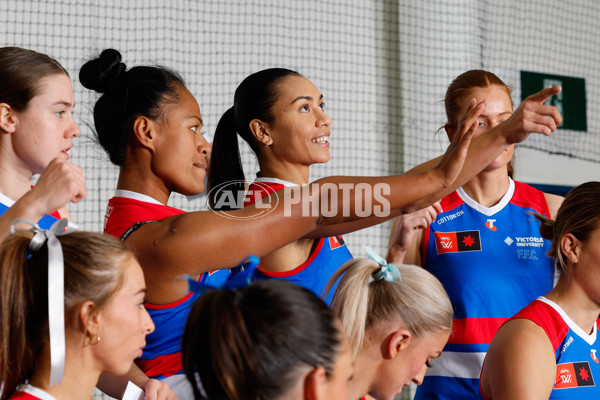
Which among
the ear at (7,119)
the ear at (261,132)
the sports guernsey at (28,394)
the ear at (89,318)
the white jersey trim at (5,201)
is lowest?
the sports guernsey at (28,394)

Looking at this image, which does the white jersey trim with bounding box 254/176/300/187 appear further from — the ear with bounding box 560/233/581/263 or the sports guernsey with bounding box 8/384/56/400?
the sports guernsey with bounding box 8/384/56/400

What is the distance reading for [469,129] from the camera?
4.55 ft

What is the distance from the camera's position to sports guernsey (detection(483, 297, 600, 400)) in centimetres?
159

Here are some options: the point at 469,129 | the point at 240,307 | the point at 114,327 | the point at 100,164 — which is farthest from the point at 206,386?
the point at 100,164

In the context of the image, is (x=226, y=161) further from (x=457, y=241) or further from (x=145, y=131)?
(x=457, y=241)

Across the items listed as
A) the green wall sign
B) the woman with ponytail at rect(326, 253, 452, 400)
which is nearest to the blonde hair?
the woman with ponytail at rect(326, 253, 452, 400)

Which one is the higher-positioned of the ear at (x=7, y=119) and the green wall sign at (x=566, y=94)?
the green wall sign at (x=566, y=94)

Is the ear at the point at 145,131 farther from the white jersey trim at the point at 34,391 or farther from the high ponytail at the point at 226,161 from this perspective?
the white jersey trim at the point at 34,391

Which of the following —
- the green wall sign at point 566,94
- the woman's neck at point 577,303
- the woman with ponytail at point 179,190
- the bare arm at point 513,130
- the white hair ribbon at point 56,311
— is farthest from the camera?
the green wall sign at point 566,94

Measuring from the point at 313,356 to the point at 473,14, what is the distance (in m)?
4.11

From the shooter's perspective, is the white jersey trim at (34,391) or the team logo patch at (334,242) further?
the team logo patch at (334,242)

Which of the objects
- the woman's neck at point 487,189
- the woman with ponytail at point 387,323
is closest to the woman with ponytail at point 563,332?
the woman with ponytail at point 387,323

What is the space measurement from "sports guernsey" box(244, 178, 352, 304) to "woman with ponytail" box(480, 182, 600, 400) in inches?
16.2

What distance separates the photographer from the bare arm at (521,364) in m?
1.46
